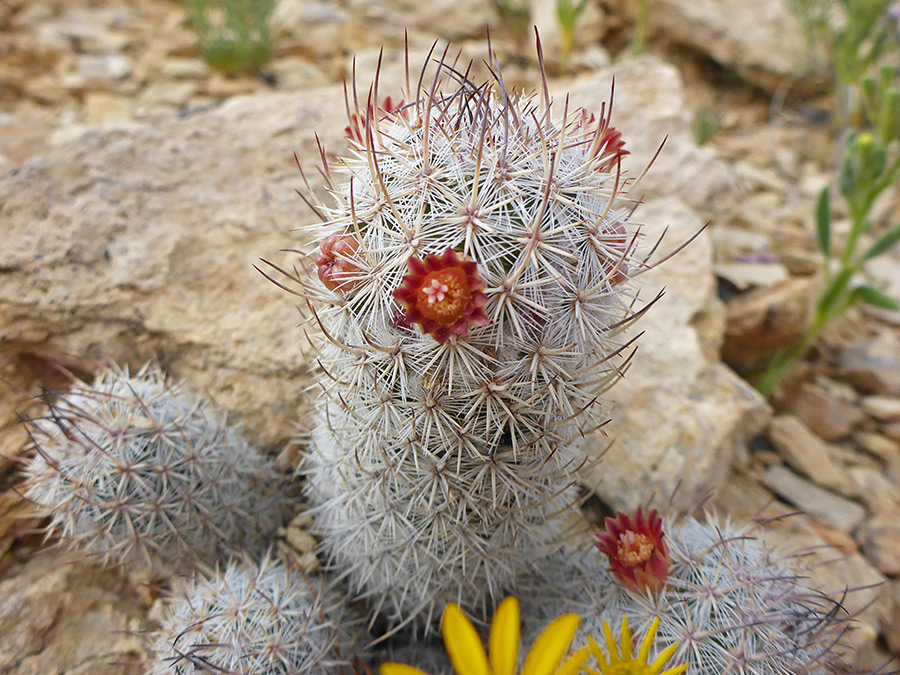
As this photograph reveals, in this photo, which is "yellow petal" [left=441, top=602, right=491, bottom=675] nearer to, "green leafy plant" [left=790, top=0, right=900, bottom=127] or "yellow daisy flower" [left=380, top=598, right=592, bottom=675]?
"yellow daisy flower" [left=380, top=598, right=592, bottom=675]

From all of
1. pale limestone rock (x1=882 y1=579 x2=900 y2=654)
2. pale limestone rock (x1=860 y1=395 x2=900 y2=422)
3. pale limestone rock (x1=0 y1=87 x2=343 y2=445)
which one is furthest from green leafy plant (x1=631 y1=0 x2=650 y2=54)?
pale limestone rock (x1=882 y1=579 x2=900 y2=654)

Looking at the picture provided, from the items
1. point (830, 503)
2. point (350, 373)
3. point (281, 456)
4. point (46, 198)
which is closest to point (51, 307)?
point (46, 198)

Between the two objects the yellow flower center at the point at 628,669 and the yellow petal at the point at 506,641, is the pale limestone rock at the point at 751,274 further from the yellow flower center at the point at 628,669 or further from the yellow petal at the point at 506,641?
the yellow petal at the point at 506,641

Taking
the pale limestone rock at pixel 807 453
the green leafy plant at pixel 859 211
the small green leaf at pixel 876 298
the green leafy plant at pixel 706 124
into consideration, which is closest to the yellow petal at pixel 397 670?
the pale limestone rock at pixel 807 453

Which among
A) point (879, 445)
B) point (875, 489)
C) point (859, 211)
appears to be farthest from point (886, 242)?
point (875, 489)

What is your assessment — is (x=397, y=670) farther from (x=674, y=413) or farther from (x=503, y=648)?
(x=674, y=413)
